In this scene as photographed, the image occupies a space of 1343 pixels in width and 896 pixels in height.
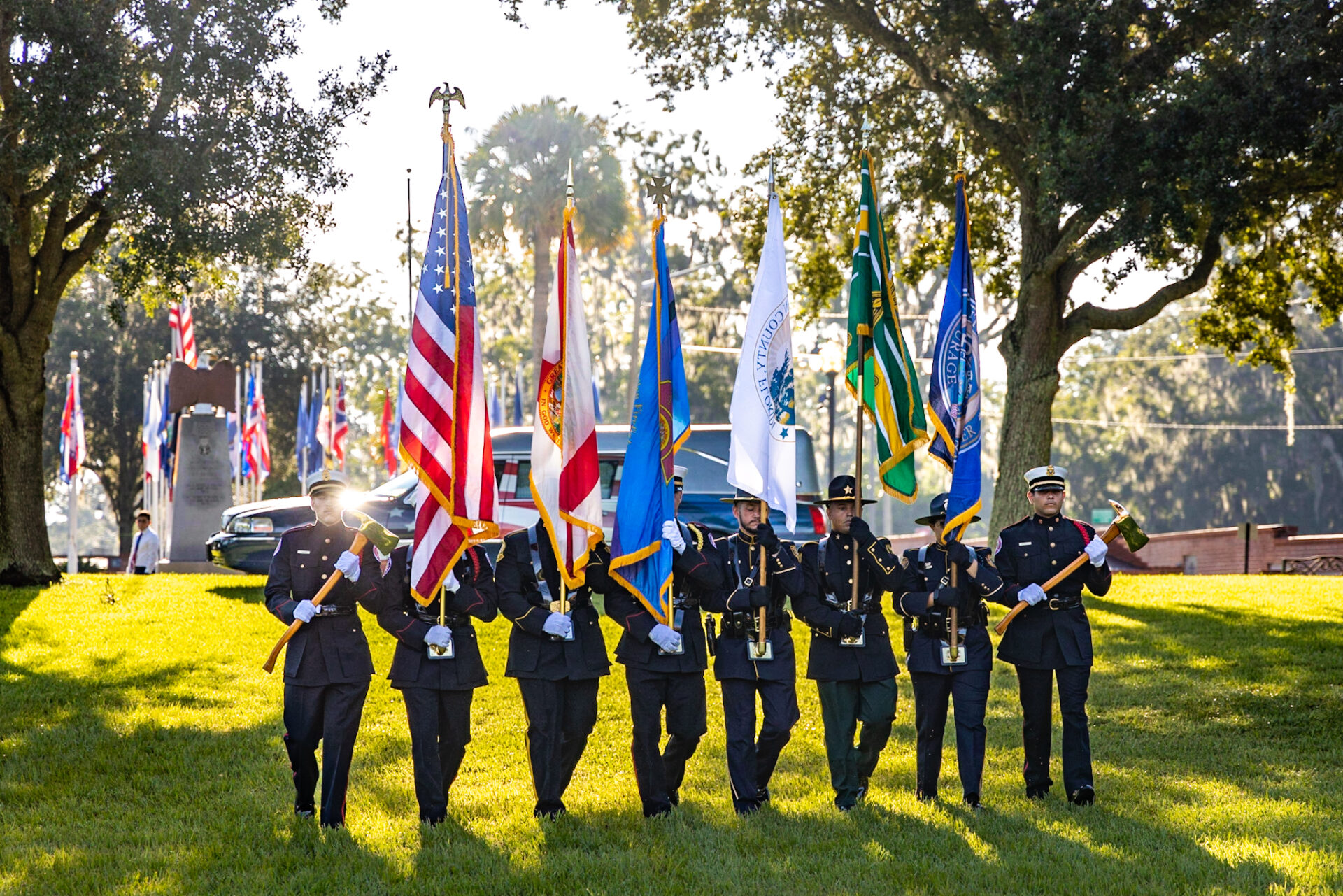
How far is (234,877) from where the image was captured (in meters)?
6.86

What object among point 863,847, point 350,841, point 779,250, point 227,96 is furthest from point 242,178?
point 863,847

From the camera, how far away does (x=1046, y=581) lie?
27.7ft

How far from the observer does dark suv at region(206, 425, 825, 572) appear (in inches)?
659

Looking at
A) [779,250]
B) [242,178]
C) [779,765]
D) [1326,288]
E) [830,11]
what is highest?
[830,11]

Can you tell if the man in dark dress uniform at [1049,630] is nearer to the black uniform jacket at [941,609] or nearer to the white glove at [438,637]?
the black uniform jacket at [941,609]

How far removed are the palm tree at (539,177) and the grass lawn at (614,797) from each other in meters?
21.7

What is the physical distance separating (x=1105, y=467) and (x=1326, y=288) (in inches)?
1673

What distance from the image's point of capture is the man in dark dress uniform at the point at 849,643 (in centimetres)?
841

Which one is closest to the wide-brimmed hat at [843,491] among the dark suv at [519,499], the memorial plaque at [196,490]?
the dark suv at [519,499]

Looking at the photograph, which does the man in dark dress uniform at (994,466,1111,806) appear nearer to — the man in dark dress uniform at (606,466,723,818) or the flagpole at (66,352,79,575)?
the man in dark dress uniform at (606,466,723,818)

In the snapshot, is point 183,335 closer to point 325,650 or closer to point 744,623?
point 325,650

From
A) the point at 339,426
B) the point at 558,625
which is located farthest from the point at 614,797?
the point at 339,426

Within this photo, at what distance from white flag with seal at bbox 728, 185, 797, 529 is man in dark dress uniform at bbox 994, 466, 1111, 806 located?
149 centimetres

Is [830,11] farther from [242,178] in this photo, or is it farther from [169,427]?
[169,427]
